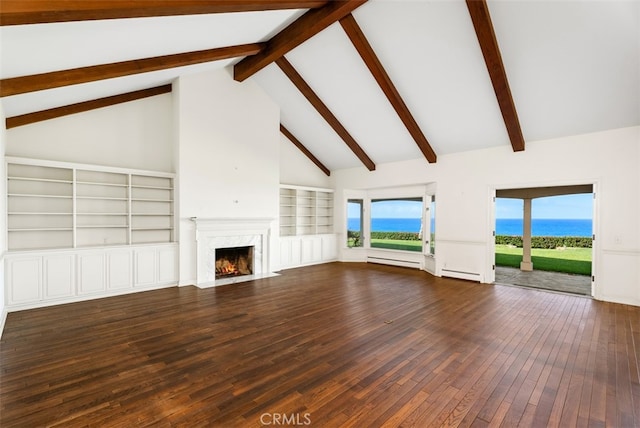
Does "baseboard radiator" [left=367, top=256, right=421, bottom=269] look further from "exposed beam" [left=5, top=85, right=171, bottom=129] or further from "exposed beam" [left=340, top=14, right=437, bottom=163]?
"exposed beam" [left=5, top=85, right=171, bottom=129]

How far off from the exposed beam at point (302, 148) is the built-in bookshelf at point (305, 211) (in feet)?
2.58

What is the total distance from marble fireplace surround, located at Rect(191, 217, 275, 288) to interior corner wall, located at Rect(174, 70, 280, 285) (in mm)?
176

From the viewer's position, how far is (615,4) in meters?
3.36

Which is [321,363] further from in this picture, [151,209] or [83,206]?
[83,206]

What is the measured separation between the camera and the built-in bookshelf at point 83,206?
4.68 metres

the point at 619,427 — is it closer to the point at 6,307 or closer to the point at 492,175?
the point at 492,175

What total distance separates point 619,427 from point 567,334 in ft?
6.12

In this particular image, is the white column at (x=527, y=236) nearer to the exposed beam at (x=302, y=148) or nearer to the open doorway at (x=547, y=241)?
the open doorway at (x=547, y=241)

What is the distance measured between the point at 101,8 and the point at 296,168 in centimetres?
650

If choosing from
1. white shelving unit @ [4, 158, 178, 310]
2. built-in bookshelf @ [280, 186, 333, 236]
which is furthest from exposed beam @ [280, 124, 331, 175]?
white shelving unit @ [4, 158, 178, 310]

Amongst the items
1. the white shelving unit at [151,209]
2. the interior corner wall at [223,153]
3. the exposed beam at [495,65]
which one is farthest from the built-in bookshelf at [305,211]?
the exposed beam at [495,65]

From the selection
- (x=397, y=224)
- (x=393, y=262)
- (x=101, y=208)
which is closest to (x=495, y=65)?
(x=397, y=224)

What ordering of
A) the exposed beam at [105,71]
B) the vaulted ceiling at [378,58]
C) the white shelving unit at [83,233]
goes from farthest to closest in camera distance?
the white shelving unit at [83,233] < the exposed beam at [105,71] < the vaulted ceiling at [378,58]

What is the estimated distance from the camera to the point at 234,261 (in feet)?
23.1
